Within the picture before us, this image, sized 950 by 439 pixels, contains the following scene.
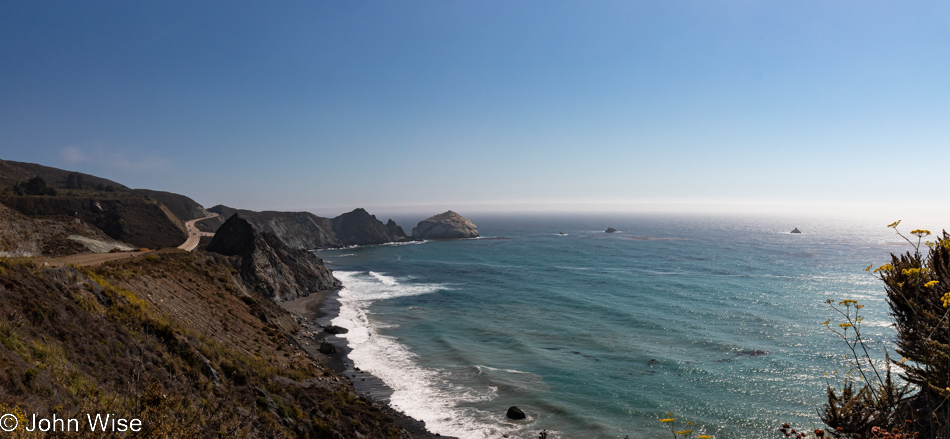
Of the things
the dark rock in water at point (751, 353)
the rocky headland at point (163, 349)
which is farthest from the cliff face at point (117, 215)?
the dark rock in water at point (751, 353)

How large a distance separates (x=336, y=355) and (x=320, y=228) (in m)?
Answer: 108

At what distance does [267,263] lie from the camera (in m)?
52.2

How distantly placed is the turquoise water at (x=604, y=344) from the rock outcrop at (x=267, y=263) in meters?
5.74

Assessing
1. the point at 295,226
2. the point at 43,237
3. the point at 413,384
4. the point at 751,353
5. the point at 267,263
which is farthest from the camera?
the point at 295,226

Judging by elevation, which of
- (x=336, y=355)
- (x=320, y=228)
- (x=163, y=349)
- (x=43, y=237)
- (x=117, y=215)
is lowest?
(x=336, y=355)

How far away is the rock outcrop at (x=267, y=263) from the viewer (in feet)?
→ 157

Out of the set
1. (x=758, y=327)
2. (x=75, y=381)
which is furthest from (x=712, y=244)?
(x=75, y=381)

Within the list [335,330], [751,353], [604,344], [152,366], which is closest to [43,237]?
[335,330]

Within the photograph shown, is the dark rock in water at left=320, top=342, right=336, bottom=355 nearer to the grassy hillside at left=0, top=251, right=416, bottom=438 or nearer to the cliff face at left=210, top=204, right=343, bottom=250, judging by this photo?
the grassy hillside at left=0, top=251, right=416, bottom=438

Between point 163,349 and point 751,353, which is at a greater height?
point 163,349

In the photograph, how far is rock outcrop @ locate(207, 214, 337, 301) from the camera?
157ft

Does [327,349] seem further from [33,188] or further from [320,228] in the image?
[320,228]

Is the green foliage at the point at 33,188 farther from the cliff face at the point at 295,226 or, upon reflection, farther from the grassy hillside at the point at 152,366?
the grassy hillside at the point at 152,366

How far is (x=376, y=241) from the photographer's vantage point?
139625 millimetres
